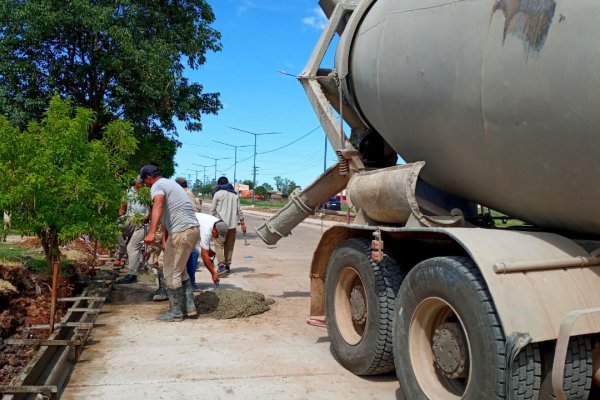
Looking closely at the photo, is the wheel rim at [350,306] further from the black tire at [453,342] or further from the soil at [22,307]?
the soil at [22,307]

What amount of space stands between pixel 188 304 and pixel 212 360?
156 centimetres

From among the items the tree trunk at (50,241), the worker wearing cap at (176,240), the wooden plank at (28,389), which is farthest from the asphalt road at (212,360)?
the tree trunk at (50,241)

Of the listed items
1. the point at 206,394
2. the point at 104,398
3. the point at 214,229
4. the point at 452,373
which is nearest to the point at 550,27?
the point at 452,373

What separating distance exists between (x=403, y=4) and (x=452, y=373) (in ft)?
8.22

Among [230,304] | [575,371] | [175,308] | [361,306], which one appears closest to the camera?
[575,371]

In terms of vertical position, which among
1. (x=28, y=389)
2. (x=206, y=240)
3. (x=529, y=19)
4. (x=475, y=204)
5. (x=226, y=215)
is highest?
(x=529, y=19)

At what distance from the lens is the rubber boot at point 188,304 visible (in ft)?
20.1

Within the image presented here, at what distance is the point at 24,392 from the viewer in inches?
132

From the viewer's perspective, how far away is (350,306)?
15.5 feet

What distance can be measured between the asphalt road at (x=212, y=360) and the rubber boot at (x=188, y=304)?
0.13 metres

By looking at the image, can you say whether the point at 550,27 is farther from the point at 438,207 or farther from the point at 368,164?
the point at 368,164

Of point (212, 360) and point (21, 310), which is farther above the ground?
point (21, 310)

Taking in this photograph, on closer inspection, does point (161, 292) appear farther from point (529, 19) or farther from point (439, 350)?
point (529, 19)

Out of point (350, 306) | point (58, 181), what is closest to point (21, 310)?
point (58, 181)
